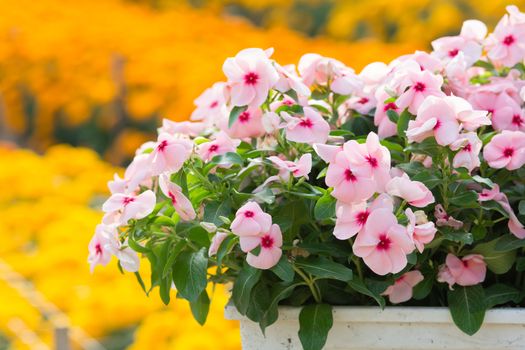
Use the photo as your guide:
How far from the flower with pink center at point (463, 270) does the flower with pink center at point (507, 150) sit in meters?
0.11

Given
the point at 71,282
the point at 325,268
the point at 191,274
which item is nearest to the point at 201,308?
the point at 191,274

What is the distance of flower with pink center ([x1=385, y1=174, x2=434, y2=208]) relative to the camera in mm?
1060

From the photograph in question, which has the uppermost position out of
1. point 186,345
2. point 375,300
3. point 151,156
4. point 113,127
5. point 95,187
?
point 151,156

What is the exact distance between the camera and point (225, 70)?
119 cm

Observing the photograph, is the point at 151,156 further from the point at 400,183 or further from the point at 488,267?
the point at 488,267

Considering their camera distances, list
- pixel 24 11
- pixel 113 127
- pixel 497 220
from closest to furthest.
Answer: pixel 497 220, pixel 113 127, pixel 24 11

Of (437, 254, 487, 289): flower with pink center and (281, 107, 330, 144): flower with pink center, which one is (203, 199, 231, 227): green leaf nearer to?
(281, 107, 330, 144): flower with pink center

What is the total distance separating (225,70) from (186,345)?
1050 millimetres

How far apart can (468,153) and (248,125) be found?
295 millimetres

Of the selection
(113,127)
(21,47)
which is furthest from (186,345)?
(21,47)

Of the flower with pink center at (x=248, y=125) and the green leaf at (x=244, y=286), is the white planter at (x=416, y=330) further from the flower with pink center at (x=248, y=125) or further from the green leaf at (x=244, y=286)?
the flower with pink center at (x=248, y=125)

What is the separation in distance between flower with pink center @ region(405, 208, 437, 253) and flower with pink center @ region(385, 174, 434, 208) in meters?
0.02

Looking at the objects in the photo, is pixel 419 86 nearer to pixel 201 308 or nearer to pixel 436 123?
pixel 436 123

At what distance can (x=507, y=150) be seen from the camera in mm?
1151
